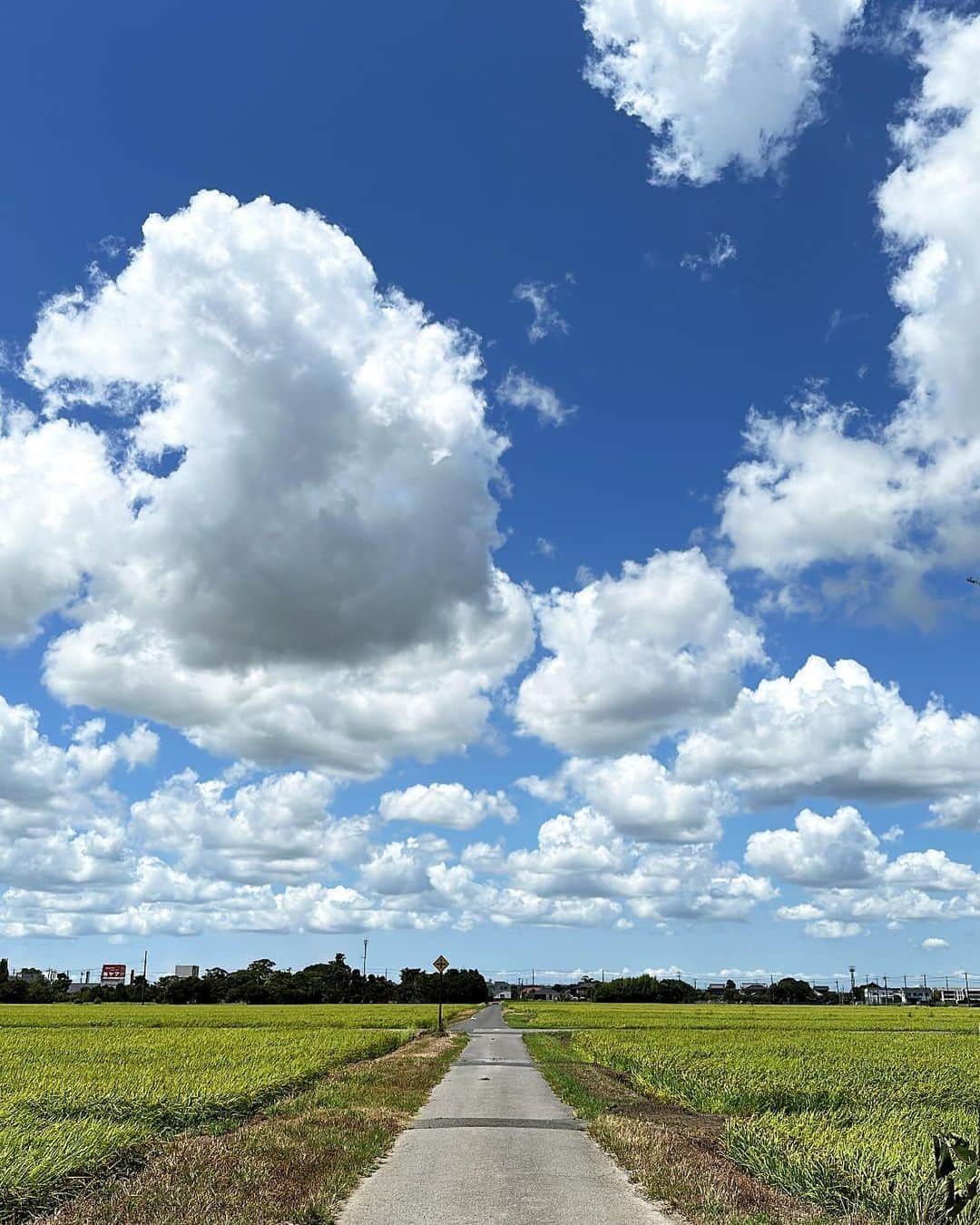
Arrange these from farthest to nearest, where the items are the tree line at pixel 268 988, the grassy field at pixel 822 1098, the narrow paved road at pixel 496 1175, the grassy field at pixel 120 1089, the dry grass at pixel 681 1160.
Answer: the tree line at pixel 268 988
the grassy field at pixel 120 1089
the grassy field at pixel 822 1098
the dry grass at pixel 681 1160
the narrow paved road at pixel 496 1175

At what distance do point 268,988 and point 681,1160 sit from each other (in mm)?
145884

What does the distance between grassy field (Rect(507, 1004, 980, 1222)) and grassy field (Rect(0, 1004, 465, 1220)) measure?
25.3 ft

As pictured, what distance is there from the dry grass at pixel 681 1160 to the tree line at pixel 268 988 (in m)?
131

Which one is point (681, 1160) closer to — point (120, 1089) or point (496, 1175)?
point (496, 1175)

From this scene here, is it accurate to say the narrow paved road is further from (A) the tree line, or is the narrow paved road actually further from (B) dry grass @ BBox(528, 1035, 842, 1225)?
(A) the tree line

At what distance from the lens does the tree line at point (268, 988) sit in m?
139

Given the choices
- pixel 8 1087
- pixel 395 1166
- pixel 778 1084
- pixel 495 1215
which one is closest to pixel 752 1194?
pixel 495 1215

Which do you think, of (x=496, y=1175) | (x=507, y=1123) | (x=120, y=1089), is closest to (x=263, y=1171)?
(x=496, y=1175)

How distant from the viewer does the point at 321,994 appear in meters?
156

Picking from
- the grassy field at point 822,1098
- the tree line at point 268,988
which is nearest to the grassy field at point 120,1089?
the grassy field at point 822,1098

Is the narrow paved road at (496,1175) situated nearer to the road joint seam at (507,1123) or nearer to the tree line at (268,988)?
the road joint seam at (507,1123)

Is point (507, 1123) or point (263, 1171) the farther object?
point (507, 1123)

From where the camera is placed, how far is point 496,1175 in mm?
12656

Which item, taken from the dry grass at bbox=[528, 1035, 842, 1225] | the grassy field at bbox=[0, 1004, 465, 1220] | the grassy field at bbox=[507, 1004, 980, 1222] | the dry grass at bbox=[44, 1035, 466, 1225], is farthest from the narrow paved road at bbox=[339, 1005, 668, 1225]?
the grassy field at bbox=[0, 1004, 465, 1220]
